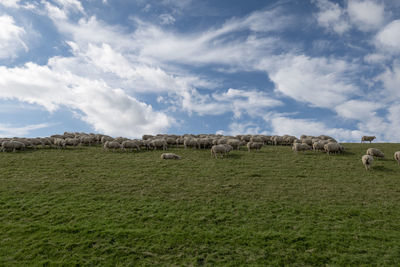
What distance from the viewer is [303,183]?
75.0 ft

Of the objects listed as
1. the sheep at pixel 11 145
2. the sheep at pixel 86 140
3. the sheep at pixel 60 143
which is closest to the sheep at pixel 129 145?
the sheep at pixel 86 140

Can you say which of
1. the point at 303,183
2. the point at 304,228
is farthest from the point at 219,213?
the point at 303,183

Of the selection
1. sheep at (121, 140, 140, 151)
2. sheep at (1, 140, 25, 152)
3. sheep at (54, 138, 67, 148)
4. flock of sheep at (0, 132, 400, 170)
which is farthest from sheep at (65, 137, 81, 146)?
A: sheep at (121, 140, 140, 151)

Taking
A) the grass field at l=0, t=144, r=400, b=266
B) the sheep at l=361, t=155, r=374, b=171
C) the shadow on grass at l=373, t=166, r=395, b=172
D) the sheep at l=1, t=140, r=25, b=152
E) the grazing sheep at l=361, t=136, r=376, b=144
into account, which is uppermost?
the grazing sheep at l=361, t=136, r=376, b=144

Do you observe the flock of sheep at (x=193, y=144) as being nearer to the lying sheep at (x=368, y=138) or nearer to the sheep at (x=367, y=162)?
the sheep at (x=367, y=162)

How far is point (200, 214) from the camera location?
16656 millimetres

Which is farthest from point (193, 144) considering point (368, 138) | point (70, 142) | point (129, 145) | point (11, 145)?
point (368, 138)

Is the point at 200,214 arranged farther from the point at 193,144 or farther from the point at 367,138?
the point at 367,138

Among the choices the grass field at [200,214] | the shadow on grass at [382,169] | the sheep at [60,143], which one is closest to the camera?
the grass field at [200,214]

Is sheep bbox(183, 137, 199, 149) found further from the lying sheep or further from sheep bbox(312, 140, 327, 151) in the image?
the lying sheep

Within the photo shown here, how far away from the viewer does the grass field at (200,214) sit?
41.6ft

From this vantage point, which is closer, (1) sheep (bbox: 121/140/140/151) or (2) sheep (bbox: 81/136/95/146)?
(1) sheep (bbox: 121/140/140/151)

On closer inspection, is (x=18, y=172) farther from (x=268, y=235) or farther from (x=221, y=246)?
(x=268, y=235)

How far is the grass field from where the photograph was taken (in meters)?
12.7
